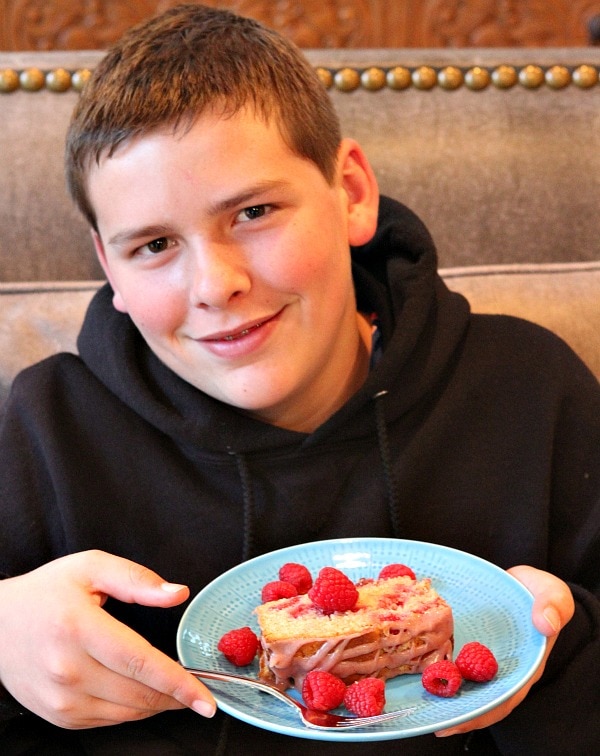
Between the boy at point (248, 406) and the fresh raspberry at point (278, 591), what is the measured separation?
6.2 inches

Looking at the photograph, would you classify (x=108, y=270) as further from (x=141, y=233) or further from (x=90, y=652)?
(x=90, y=652)

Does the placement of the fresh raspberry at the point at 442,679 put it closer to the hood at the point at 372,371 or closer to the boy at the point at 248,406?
the boy at the point at 248,406

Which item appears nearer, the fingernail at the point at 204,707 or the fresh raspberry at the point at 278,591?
the fingernail at the point at 204,707

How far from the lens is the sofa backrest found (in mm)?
1602

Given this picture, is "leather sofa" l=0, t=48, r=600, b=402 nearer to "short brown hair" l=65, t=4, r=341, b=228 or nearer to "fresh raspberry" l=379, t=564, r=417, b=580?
"short brown hair" l=65, t=4, r=341, b=228

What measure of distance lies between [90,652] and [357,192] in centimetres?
74

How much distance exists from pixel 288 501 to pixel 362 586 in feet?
0.72

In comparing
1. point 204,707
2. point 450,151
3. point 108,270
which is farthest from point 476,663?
point 450,151

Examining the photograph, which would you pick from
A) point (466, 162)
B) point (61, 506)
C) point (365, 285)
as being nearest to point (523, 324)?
point (365, 285)

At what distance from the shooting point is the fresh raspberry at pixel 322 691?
879mm

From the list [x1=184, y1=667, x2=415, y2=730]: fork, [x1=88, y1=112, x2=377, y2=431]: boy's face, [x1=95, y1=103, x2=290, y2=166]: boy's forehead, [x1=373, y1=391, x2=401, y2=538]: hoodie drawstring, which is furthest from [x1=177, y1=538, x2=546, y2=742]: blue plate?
[x1=95, y1=103, x2=290, y2=166]: boy's forehead

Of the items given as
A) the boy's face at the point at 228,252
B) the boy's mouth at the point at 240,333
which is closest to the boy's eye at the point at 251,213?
the boy's face at the point at 228,252

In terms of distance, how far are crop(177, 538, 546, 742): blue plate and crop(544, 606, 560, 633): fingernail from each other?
0.02 m

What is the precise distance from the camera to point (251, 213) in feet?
3.62
